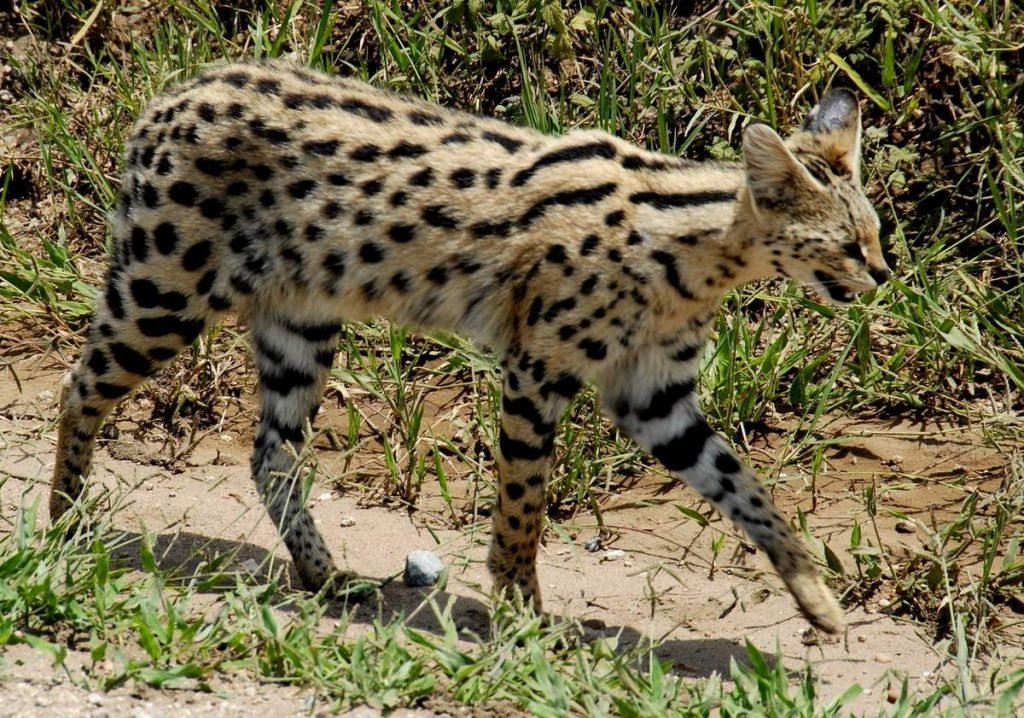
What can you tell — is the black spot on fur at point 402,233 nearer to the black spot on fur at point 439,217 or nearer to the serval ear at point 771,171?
the black spot on fur at point 439,217

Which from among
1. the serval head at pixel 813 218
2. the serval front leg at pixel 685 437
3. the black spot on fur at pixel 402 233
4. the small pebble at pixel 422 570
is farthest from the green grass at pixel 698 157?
the black spot on fur at pixel 402 233

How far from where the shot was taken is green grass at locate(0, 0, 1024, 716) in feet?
22.7

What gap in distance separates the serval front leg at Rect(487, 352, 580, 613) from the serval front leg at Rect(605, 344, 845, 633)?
0.30 meters

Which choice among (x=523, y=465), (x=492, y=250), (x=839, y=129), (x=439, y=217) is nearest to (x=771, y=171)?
(x=839, y=129)

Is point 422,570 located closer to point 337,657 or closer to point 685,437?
point 685,437

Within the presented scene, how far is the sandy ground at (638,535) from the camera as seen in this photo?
5930 mm

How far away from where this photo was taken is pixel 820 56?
313 inches

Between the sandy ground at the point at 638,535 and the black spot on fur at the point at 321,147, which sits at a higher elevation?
the black spot on fur at the point at 321,147

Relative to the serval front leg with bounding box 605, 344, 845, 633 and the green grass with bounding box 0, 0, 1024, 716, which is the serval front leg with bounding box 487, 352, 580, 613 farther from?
the green grass with bounding box 0, 0, 1024, 716

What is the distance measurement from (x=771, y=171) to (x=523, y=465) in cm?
135

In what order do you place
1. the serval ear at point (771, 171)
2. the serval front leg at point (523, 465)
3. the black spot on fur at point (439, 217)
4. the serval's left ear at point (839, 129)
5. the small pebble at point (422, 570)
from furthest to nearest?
the small pebble at point (422, 570) → the black spot on fur at point (439, 217) → the serval front leg at point (523, 465) → the serval's left ear at point (839, 129) → the serval ear at point (771, 171)

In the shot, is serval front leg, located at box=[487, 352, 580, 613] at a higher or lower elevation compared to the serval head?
lower

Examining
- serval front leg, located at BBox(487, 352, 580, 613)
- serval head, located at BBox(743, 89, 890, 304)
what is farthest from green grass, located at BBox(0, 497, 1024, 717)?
serval head, located at BBox(743, 89, 890, 304)

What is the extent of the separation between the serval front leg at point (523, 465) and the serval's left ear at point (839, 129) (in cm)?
119
